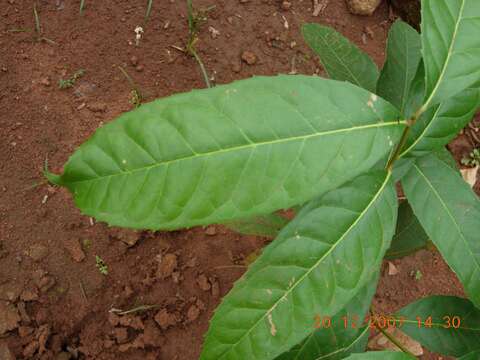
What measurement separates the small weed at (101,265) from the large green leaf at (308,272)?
3.69ft

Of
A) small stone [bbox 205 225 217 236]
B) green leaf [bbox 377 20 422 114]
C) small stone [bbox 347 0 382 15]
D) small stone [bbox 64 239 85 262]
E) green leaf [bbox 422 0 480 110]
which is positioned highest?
green leaf [bbox 422 0 480 110]

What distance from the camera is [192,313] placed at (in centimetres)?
217

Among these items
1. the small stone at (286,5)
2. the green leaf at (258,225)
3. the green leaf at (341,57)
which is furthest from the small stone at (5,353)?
the small stone at (286,5)

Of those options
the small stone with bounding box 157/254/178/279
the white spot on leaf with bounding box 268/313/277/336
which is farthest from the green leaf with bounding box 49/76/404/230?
the small stone with bounding box 157/254/178/279

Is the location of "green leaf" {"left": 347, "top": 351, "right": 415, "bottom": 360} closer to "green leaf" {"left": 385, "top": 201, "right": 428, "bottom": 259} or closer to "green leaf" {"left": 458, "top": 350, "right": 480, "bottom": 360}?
"green leaf" {"left": 458, "top": 350, "right": 480, "bottom": 360}

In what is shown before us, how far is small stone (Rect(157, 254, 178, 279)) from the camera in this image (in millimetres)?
2197

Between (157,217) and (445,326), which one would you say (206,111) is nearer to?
(157,217)

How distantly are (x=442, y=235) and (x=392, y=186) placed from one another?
23 cm

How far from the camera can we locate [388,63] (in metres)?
1.62

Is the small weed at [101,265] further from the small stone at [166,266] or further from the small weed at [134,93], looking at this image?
the small weed at [134,93]

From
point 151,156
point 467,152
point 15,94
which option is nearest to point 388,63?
point 151,156

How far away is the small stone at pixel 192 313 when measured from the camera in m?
2.17

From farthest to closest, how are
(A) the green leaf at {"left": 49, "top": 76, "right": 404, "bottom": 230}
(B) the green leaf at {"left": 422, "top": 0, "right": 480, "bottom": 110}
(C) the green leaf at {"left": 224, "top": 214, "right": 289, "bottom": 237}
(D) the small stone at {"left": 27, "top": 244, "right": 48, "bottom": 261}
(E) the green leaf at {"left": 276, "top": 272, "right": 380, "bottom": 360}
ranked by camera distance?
(D) the small stone at {"left": 27, "top": 244, "right": 48, "bottom": 261}, (C) the green leaf at {"left": 224, "top": 214, "right": 289, "bottom": 237}, (E) the green leaf at {"left": 276, "top": 272, "right": 380, "bottom": 360}, (B) the green leaf at {"left": 422, "top": 0, "right": 480, "bottom": 110}, (A) the green leaf at {"left": 49, "top": 76, "right": 404, "bottom": 230}

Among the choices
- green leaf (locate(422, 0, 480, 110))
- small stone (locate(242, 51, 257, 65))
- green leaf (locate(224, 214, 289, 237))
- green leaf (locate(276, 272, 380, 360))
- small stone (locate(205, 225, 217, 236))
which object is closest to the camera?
green leaf (locate(422, 0, 480, 110))
